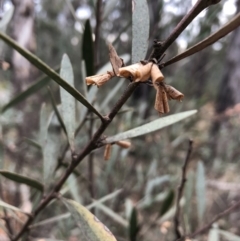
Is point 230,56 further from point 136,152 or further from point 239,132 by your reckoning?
point 136,152

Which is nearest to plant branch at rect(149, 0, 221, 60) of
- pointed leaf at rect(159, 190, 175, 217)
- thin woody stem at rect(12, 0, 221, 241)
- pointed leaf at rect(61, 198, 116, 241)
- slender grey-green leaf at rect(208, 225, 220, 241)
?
thin woody stem at rect(12, 0, 221, 241)

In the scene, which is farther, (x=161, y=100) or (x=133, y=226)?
(x=133, y=226)

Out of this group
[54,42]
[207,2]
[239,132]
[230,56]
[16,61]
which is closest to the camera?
[207,2]

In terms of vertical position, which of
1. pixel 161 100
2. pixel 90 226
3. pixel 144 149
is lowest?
pixel 144 149

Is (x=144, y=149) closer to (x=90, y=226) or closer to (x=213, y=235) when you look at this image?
(x=213, y=235)

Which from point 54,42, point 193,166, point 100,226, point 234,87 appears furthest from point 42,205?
point 54,42

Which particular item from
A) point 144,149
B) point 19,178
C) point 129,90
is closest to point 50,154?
point 19,178

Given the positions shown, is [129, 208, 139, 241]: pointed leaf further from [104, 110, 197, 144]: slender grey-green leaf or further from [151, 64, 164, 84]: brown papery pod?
[151, 64, 164, 84]: brown papery pod
